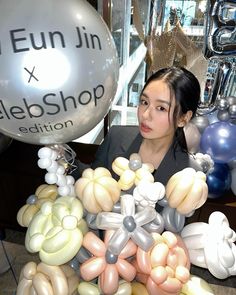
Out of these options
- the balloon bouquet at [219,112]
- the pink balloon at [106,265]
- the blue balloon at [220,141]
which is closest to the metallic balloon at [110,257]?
the pink balloon at [106,265]

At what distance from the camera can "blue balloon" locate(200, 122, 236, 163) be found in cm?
115

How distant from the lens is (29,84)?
0.57 metres

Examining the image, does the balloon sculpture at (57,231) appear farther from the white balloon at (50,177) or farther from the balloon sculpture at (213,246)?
the balloon sculpture at (213,246)

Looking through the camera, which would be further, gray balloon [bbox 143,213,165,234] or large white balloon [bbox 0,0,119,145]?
gray balloon [bbox 143,213,165,234]

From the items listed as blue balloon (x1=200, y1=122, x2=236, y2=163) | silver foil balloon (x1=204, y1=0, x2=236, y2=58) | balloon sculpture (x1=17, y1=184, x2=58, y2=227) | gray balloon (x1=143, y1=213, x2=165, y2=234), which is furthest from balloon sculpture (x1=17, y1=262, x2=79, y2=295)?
silver foil balloon (x1=204, y1=0, x2=236, y2=58)

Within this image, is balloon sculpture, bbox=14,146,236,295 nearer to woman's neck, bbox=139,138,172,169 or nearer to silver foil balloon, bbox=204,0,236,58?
woman's neck, bbox=139,138,172,169

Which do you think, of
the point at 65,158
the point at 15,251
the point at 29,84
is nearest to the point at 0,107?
the point at 29,84

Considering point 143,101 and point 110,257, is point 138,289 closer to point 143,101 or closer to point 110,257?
point 110,257

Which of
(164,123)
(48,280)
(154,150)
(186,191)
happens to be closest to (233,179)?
(154,150)

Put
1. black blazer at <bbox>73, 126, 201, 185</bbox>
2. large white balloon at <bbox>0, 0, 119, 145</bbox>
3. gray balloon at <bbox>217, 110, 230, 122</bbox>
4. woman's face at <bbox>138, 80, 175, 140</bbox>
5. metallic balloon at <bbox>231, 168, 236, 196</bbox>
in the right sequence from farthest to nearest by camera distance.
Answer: metallic balloon at <bbox>231, 168, 236, 196</bbox> → gray balloon at <bbox>217, 110, 230, 122</bbox> → black blazer at <bbox>73, 126, 201, 185</bbox> → woman's face at <bbox>138, 80, 175, 140</bbox> → large white balloon at <bbox>0, 0, 119, 145</bbox>

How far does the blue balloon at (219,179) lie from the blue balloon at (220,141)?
0.36 feet

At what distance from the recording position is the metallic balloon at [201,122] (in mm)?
1266

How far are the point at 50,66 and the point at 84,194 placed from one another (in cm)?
30

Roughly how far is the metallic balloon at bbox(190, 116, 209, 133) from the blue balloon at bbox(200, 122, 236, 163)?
6 centimetres
